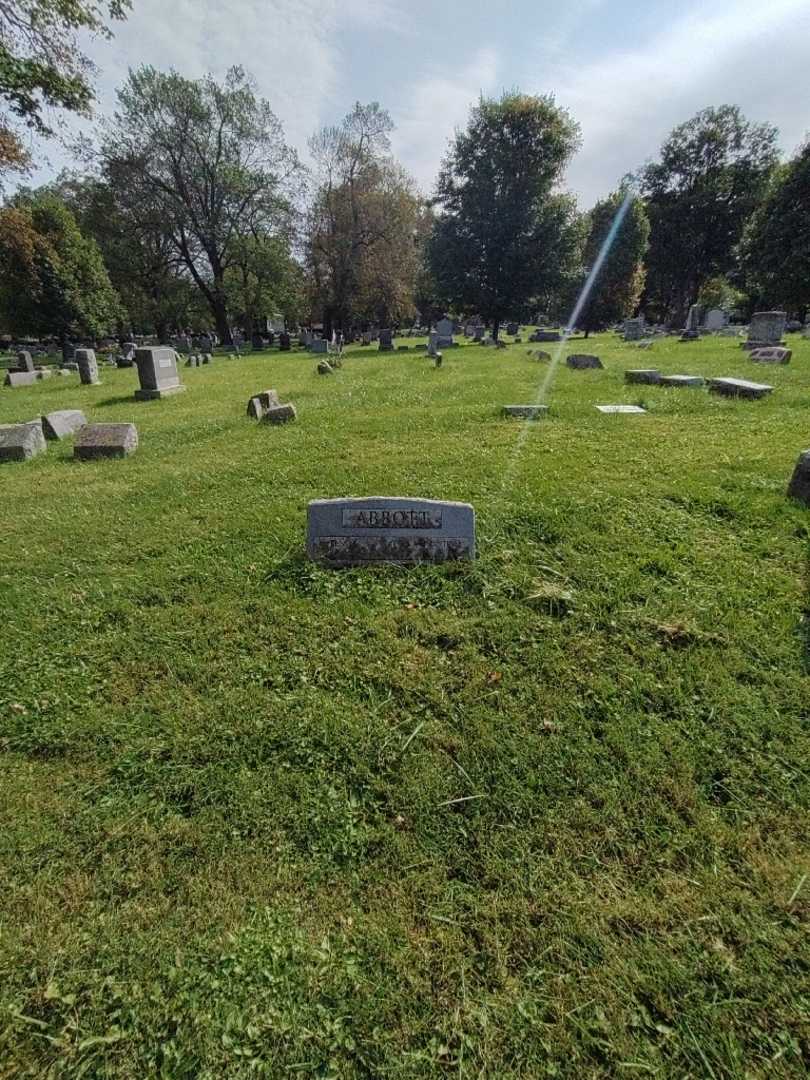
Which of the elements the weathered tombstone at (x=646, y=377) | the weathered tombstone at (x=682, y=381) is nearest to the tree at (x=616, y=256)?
the weathered tombstone at (x=646, y=377)

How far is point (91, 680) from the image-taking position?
9.26 feet

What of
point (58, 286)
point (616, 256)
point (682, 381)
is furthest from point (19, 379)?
point (616, 256)

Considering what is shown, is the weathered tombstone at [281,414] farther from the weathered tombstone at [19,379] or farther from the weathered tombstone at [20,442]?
the weathered tombstone at [19,379]

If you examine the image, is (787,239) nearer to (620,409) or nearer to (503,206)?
(503,206)

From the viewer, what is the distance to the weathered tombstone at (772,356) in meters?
12.9

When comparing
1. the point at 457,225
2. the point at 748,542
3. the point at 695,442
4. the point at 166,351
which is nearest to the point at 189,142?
the point at 457,225

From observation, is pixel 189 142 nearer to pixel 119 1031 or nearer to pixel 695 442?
pixel 695 442

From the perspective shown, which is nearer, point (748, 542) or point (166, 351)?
point (748, 542)

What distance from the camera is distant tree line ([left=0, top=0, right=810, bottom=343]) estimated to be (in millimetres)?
28328

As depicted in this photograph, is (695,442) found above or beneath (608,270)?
beneath

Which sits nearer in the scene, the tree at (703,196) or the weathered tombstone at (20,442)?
the weathered tombstone at (20,442)

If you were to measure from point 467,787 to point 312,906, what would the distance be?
2.54 ft

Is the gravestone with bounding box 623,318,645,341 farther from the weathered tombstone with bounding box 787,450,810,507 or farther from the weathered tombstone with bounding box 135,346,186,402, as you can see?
the weathered tombstone with bounding box 787,450,810,507

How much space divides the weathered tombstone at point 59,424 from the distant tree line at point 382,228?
19.5m
